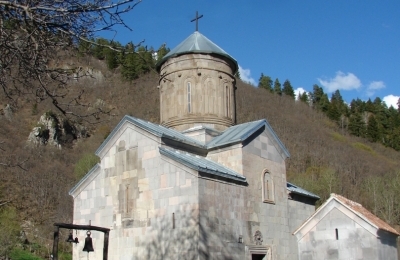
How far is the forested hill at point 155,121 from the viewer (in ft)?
95.3

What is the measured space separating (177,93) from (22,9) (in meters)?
8.87

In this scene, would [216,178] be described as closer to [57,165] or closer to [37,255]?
[37,255]

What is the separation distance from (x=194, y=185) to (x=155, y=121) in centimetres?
3702

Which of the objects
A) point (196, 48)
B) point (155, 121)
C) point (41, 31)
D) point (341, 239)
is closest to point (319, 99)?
point (155, 121)

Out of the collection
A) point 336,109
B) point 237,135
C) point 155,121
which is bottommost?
point 237,135

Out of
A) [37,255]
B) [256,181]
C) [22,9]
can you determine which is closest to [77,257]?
[256,181]

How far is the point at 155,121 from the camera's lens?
4578 cm

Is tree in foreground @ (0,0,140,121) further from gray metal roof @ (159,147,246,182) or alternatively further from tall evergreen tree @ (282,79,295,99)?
tall evergreen tree @ (282,79,295,99)

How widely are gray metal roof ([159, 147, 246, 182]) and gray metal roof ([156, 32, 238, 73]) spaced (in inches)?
141

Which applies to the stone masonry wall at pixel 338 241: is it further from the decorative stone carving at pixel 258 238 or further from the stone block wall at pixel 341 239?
the decorative stone carving at pixel 258 238

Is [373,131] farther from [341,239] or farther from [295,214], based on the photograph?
[341,239]

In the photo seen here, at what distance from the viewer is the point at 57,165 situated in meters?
38.5

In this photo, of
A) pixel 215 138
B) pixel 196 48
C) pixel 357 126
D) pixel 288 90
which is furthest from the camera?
pixel 288 90

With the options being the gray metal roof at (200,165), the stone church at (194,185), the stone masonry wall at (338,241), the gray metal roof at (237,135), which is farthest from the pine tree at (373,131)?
the stone masonry wall at (338,241)
